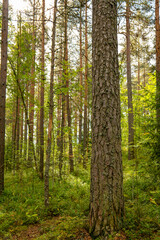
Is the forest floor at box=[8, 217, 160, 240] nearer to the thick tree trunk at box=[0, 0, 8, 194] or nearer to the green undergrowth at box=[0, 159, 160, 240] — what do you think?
the green undergrowth at box=[0, 159, 160, 240]

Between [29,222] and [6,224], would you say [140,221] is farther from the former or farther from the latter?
[6,224]

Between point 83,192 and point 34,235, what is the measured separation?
243 cm

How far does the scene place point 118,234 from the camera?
8.58 feet

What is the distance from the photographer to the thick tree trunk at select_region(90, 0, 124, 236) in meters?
2.81

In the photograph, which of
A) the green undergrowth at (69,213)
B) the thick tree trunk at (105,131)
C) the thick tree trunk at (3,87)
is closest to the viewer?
the thick tree trunk at (105,131)

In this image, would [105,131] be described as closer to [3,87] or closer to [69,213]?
[69,213]

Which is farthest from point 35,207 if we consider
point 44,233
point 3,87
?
point 3,87

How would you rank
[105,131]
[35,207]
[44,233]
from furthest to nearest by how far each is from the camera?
1. [35,207]
2. [44,233]
3. [105,131]

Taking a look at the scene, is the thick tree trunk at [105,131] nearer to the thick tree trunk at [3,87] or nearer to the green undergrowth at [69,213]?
the green undergrowth at [69,213]

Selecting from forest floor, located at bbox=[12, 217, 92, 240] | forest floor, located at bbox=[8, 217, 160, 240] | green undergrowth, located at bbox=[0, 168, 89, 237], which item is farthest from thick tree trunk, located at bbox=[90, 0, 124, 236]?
green undergrowth, located at bbox=[0, 168, 89, 237]

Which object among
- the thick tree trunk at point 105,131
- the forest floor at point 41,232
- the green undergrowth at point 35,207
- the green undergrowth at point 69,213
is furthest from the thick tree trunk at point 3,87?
the thick tree trunk at point 105,131

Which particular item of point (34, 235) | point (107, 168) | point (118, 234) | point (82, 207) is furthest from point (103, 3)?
point (34, 235)

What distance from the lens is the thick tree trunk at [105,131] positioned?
2.81 metres

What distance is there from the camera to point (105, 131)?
292 centimetres
